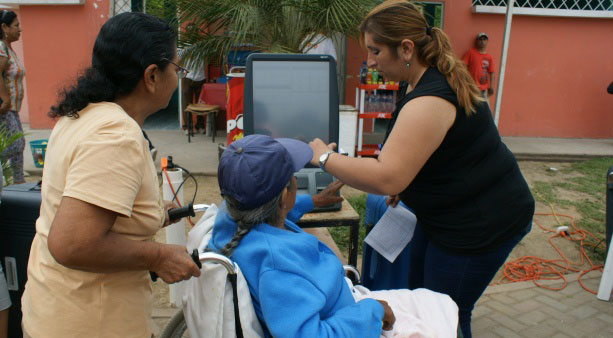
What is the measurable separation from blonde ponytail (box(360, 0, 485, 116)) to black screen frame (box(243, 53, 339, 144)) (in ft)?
2.48

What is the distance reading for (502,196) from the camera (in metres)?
1.83

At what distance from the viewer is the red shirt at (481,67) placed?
7.82 metres

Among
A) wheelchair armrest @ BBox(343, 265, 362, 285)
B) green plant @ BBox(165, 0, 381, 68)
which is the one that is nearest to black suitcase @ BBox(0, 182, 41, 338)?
wheelchair armrest @ BBox(343, 265, 362, 285)

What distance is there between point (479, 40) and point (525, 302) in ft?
18.9

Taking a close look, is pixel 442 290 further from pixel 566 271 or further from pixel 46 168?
pixel 566 271

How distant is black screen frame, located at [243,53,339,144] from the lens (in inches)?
98.6

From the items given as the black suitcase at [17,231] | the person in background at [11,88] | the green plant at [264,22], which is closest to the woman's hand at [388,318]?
the black suitcase at [17,231]

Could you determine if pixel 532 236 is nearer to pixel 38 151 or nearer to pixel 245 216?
pixel 245 216

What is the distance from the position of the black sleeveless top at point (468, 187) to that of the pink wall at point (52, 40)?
724 centimetres

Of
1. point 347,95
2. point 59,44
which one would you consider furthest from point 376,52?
point 59,44

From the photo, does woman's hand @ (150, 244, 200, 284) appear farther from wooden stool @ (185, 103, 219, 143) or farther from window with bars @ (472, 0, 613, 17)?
window with bars @ (472, 0, 613, 17)

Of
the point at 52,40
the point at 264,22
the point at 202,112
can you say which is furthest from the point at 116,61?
the point at 52,40

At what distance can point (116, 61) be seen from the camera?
4.27 feet

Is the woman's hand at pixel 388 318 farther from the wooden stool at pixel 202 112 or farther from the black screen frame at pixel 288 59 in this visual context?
the wooden stool at pixel 202 112
